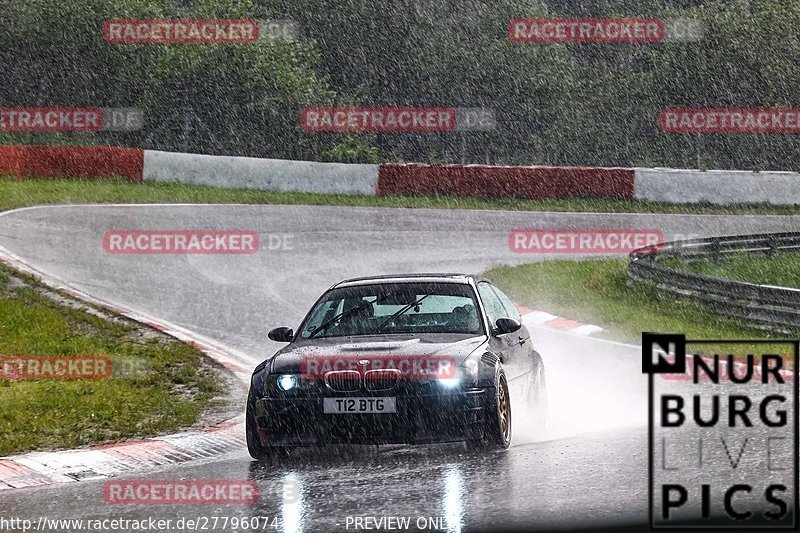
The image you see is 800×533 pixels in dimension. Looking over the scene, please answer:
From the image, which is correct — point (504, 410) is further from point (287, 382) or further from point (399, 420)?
point (287, 382)

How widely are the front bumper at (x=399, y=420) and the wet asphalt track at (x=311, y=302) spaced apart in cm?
20

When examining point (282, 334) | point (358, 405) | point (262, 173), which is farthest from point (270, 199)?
point (358, 405)

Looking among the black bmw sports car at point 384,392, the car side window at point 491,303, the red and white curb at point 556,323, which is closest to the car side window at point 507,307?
the car side window at point 491,303

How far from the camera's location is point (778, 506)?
260 inches

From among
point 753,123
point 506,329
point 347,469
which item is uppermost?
point 753,123

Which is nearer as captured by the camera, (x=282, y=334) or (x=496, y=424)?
(x=496, y=424)

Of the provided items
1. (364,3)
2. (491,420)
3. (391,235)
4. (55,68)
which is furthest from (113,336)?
(364,3)

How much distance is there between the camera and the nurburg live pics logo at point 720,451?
6461 millimetres

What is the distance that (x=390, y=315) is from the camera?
362 inches

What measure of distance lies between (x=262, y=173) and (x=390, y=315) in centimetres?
2038

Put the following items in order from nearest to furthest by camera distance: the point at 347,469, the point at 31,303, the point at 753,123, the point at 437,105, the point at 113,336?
the point at 347,469 < the point at 113,336 < the point at 31,303 < the point at 753,123 < the point at 437,105

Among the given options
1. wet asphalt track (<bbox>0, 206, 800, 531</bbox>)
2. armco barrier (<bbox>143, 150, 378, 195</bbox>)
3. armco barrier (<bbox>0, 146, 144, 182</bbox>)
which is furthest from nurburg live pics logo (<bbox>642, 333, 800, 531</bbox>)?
armco barrier (<bbox>0, 146, 144, 182</bbox>)

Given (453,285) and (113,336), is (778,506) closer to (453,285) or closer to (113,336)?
(453,285)

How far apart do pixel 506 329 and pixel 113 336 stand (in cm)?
649
